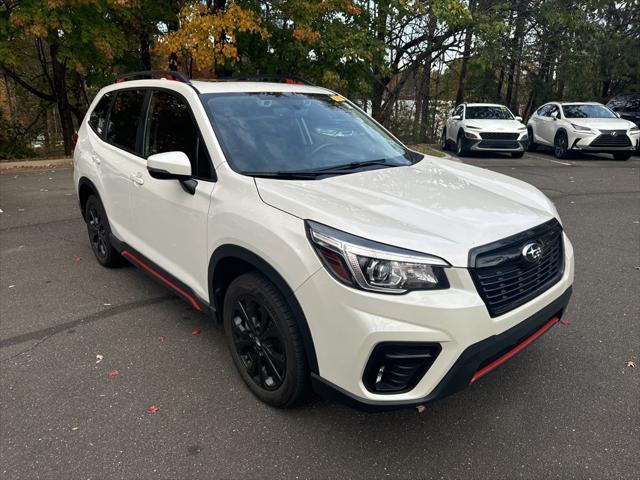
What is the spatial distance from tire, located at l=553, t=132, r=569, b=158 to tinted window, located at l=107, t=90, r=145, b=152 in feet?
42.5

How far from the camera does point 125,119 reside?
4.18m

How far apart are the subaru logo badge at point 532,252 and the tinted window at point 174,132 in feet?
5.88

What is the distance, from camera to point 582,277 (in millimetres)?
4719

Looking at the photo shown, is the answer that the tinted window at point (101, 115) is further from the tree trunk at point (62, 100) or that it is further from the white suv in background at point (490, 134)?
the white suv in background at point (490, 134)

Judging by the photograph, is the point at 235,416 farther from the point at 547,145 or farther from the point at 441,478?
the point at 547,145

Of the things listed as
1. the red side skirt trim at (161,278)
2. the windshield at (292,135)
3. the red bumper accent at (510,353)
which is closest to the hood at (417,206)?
the windshield at (292,135)

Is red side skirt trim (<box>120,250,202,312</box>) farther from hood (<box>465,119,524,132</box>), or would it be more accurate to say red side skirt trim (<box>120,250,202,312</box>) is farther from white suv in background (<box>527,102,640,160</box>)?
white suv in background (<box>527,102,640,160</box>)

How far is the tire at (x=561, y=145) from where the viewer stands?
14.0 metres

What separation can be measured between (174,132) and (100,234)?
1971mm

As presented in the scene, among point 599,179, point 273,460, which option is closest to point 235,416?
point 273,460

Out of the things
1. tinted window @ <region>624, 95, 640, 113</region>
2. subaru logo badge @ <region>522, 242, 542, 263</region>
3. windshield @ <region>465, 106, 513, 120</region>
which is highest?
tinted window @ <region>624, 95, 640, 113</region>

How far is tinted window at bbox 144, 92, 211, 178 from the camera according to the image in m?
3.08

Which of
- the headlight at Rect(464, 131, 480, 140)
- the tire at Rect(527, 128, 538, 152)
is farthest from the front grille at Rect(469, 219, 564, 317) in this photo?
the tire at Rect(527, 128, 538, 152)

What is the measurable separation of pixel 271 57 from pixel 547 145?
8.73m
